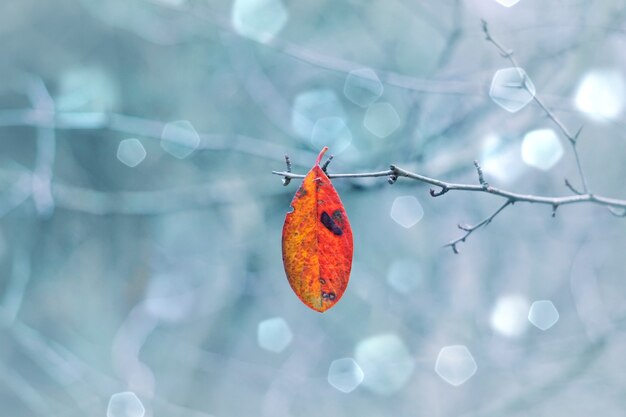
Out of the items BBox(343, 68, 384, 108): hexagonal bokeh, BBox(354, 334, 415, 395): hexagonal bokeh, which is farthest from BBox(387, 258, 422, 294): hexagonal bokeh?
BBox(343, 68, 384, 108): hexagonal bokeh

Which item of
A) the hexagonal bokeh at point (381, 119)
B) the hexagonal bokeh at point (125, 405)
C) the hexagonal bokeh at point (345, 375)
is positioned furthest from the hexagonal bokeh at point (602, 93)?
the hexagonal bokeh at point (125, 405)

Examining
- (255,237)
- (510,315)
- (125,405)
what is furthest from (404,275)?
(125,405)

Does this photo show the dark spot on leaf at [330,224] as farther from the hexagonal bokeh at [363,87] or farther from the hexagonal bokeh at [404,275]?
the hexagonal bokeh at [404,275]

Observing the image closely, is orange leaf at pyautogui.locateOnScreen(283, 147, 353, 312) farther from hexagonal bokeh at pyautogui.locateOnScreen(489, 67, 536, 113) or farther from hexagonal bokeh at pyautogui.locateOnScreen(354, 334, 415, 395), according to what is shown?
hexagonal bokeh at pyautogui.locateOnScreen(354, 334, 415, 395)

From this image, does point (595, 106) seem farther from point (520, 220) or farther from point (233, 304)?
point (233, 304)

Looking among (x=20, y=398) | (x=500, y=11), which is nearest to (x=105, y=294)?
(x=20, y=398)

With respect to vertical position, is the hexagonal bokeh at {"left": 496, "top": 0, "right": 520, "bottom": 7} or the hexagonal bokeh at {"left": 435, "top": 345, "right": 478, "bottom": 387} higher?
the hexagonal bokeh at {"left": 496, "top": 0, "right": 520, "bottom": 7}

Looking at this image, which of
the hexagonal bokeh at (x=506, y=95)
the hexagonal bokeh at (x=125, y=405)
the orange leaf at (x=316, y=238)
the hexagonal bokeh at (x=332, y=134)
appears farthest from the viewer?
the hexagonal bokeh at (x=125, y=405)
